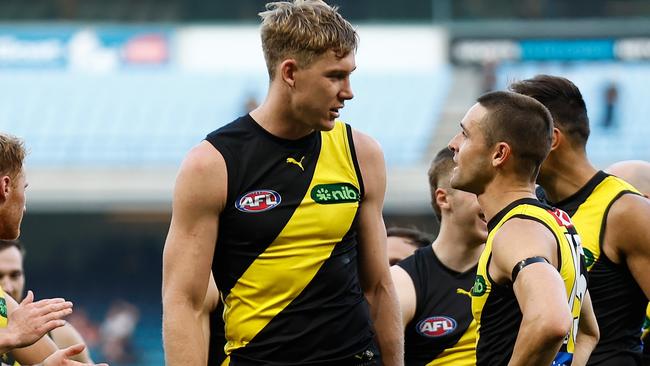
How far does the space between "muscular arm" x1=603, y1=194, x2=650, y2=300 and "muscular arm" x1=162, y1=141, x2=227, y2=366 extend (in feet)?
5.49

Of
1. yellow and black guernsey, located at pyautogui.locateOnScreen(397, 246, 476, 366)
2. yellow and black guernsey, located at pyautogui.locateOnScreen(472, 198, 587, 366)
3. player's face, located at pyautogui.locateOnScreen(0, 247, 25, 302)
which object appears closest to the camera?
yellow and black guernsey, located at pyautogui.locateOnScreen(472, 198, 587, 366)

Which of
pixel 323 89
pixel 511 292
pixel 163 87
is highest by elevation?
pixel 323 89

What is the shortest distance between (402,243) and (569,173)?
2.01 metres

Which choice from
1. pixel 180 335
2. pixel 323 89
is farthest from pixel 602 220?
pixel 180 335

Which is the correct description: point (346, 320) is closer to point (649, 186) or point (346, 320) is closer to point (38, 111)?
point (649, 186)

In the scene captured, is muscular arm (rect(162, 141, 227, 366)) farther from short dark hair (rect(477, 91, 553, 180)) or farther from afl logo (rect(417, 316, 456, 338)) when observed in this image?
afl logo (rect(417, 316, 456, 338))

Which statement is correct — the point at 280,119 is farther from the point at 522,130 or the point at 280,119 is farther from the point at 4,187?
the point at 4,187

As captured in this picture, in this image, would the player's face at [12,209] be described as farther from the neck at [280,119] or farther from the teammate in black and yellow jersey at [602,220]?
the teammate in black and yellow jersey at [602,220]

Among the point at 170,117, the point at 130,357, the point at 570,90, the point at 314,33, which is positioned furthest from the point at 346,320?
the point at 170,117

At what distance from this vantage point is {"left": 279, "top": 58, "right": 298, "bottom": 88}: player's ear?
15.3ft

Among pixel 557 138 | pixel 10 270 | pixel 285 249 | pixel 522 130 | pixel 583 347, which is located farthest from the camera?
pixel 10 270

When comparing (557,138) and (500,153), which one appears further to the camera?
(557,138)

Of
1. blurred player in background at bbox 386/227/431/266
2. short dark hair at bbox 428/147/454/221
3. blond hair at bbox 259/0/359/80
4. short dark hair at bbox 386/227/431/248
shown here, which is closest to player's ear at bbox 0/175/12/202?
blond hair at bbox 259/0/359/80

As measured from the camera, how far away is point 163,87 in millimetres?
30438
